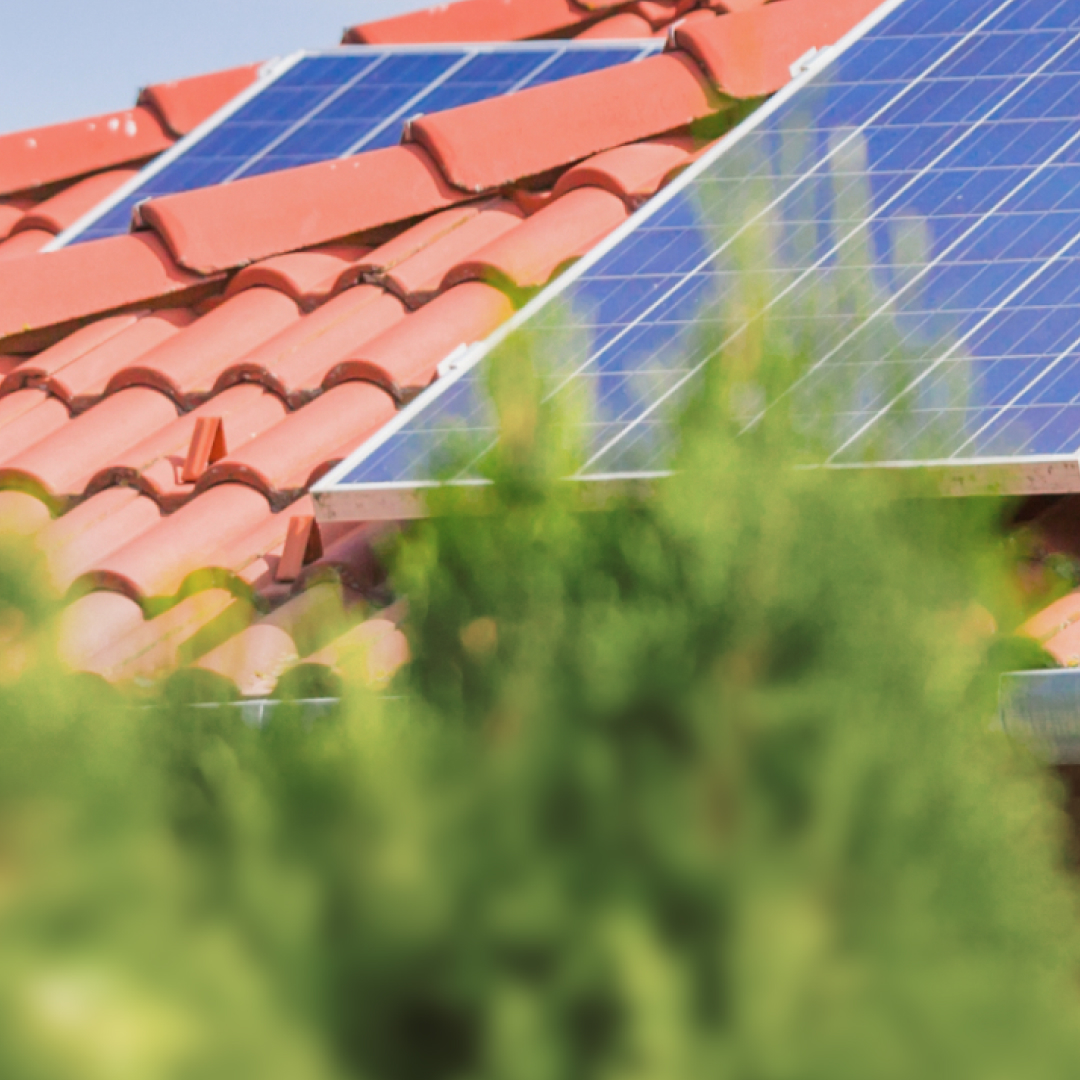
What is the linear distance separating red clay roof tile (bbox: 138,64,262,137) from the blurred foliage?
705 cm

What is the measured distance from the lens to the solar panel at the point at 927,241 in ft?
8.76

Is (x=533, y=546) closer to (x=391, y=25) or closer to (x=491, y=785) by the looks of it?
(x=491, y=785)

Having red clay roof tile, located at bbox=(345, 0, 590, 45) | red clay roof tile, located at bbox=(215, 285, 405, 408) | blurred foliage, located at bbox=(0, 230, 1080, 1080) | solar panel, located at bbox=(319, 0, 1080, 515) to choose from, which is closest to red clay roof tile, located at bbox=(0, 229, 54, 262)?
red clay roof tile, located at bbox=(215, 285, 405, 408)

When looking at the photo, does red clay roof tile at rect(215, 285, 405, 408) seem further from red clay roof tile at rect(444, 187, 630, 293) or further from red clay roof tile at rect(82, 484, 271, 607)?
red clay roof tile at rect(82, 484, 271, 607)

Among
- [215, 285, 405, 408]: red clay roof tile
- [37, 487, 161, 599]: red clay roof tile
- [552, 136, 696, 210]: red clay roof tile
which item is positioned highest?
[552, 136, 696, 210]: red clay roof tile

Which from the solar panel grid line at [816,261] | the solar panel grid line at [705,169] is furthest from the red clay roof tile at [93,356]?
the solar panel grid line at [816,261]

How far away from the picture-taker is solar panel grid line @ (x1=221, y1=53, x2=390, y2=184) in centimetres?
684

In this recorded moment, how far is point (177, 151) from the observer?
7.19m

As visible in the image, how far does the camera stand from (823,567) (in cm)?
140

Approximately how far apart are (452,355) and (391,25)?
4.90 m

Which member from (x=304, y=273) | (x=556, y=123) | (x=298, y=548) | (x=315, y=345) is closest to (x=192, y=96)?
(x=556, y=123)

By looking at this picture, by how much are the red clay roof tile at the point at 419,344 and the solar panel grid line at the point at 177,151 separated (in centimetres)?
165

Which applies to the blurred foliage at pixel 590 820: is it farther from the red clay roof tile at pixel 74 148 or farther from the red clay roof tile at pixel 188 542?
the red clay roof tile at pixel 74 148

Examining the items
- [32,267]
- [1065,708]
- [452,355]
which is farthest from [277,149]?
[1065,708]
